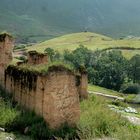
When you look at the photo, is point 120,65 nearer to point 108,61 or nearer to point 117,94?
point 108,61

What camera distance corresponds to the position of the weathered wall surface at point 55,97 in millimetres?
30656

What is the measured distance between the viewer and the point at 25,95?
1318 inches

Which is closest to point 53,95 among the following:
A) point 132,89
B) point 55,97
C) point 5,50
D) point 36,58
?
point 55,97

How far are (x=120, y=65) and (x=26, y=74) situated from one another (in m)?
74.2

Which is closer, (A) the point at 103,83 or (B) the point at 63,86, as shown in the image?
(B) the point at 63,86

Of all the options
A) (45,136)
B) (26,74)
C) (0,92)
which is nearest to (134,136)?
(45,136)

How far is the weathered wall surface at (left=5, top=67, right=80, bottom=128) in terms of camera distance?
3066cm

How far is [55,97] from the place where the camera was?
100 feet

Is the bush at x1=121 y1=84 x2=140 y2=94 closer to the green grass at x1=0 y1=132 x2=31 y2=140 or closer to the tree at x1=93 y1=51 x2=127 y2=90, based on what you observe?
the tree at x1=93 y1=51 x2=127 y2=90

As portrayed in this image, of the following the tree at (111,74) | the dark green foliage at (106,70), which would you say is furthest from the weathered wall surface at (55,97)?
the tree at (111,74)

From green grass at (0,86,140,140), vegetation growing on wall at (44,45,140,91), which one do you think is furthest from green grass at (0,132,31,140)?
vegetation growing on wall at (44,45,140,91)

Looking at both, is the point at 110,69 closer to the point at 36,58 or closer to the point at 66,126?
the point at 36,58

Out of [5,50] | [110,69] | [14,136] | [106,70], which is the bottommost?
[14,136]

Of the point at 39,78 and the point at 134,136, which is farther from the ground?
the point at 39,78
